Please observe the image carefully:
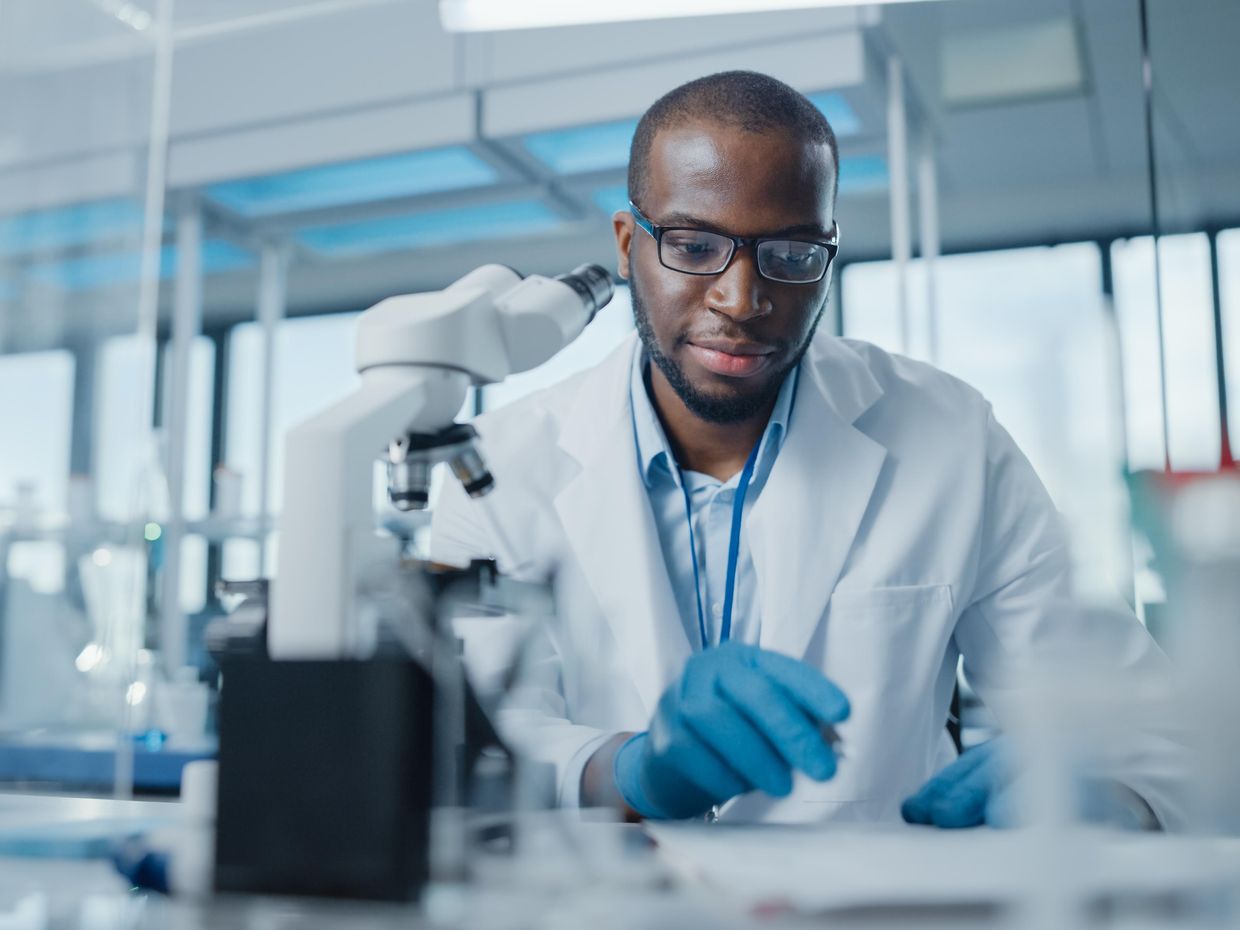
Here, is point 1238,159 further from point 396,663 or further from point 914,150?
point 396,663

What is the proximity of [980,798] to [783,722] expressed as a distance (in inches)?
7.1

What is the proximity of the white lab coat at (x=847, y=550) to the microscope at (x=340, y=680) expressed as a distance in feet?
1.78

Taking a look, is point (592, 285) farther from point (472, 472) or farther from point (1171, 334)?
point (1171, 334)

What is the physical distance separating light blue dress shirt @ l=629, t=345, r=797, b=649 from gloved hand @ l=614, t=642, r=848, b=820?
471mm

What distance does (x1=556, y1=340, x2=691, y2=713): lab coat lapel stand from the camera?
1.20 metres

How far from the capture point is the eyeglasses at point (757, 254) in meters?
1.15

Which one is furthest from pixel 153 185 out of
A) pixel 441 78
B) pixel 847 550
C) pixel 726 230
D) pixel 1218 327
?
pixel 1218 327

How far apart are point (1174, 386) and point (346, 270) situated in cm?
336

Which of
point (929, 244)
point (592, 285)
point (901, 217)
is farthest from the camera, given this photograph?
point (929, 244)

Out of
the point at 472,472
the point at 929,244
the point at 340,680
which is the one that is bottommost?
the point at 340,680

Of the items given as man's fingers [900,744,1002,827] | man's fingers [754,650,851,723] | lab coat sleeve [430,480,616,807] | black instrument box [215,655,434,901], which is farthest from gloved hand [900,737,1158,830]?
black instrument box [215,655,434,901]

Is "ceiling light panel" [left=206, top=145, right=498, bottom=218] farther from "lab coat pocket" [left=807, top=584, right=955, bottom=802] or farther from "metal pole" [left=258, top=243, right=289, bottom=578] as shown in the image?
"lab coat pocket" [left=807, top=584, right=955, bottom=802]

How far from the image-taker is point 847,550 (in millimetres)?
1267

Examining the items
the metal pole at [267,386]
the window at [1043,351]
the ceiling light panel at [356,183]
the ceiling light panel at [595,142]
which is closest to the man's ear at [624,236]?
the window at [1043,351]
